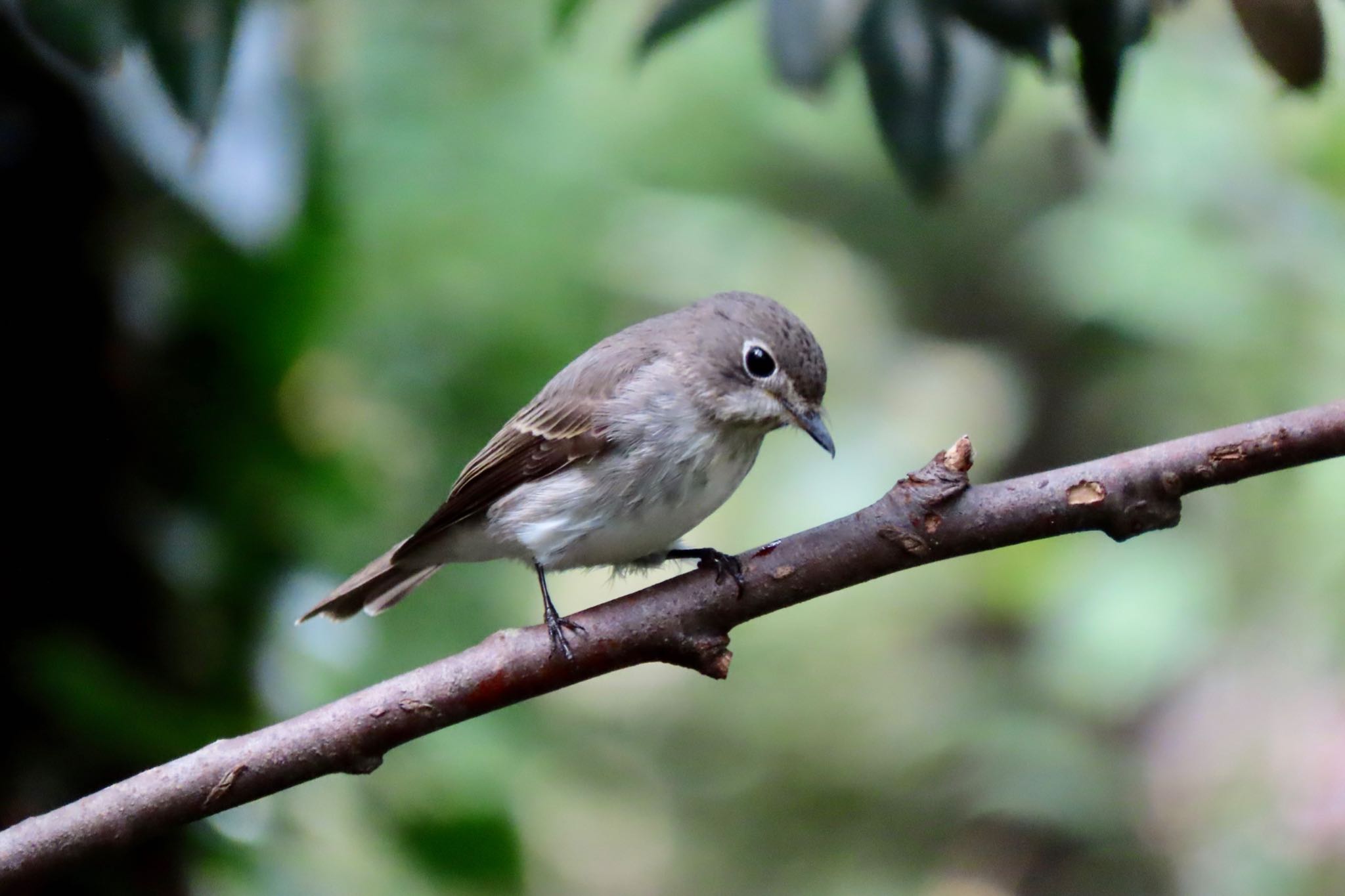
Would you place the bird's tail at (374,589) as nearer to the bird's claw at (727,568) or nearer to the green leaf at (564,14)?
the bird's claw at (727,568)

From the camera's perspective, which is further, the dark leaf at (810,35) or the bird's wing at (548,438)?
the bird's wing at (548,438)

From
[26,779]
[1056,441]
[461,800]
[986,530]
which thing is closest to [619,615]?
[986,530]

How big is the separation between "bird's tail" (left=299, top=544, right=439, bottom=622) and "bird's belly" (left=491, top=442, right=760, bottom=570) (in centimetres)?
32

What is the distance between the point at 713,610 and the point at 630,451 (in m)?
0.77

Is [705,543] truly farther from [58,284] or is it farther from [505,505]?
[58,284]

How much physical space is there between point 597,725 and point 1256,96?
2.93m

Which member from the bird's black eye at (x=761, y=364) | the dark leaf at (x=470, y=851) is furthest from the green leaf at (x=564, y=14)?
the dark leaf at (x=470, y=851)

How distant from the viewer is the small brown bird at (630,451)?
9.57 feet

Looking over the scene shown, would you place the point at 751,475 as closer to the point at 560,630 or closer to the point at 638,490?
the point at 638,490

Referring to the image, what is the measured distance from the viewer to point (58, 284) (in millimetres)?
→ 3299

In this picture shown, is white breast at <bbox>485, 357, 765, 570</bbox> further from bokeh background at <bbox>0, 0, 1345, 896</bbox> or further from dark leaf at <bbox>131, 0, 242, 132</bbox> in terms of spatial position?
dark leaf at <bbox>131, 0, 242, 132</bbox>

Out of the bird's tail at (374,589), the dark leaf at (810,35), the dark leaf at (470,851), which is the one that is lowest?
the dark leaf at (470,851)

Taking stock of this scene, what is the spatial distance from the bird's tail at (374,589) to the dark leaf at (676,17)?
4.26 feet

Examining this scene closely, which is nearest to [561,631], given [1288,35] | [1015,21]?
[1015,21]
